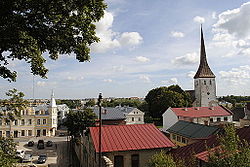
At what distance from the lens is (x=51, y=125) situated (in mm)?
52875

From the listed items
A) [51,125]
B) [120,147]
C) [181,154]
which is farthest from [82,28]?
[51,125]

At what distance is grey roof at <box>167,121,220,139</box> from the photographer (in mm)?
26312

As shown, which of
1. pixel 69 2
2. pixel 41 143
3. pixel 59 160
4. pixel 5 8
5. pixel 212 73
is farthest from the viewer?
pixel 212 73

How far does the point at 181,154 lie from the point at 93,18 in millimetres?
11645

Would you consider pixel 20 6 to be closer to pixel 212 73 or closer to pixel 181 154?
pixel 181 154

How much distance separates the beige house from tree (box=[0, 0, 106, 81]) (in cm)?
4463

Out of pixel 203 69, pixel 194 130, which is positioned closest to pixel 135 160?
pixel 194 130

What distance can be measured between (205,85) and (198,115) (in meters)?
32.9

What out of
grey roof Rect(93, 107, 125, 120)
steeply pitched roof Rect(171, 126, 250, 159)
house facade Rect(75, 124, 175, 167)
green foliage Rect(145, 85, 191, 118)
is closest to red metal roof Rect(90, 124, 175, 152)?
house facade Rect(75, 124, 175, 167)

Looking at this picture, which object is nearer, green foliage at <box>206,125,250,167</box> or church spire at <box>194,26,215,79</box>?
green foliage at <box>206,125,250,167</box>

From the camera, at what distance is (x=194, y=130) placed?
28.7m

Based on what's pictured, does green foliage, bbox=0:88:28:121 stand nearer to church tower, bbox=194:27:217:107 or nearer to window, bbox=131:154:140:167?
window, bbox=131:154:140:167

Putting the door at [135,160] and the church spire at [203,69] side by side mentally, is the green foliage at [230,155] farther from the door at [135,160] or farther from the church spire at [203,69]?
the church spire at [203,69]

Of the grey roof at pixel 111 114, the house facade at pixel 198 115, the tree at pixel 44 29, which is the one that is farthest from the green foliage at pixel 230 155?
the grey roof at pixel 111 114
